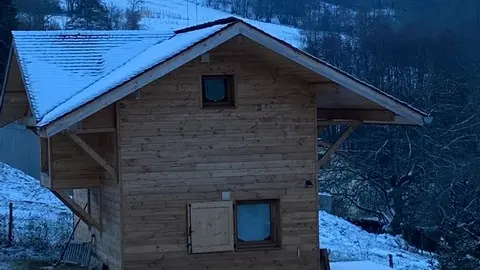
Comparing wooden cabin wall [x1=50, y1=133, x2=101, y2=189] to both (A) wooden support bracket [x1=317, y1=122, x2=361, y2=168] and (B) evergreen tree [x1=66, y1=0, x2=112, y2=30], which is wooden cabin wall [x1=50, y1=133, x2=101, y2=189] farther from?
(B) evergreen tree [x1=66, y1=0, x2=112, y2=30]

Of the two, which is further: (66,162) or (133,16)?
(133,16)

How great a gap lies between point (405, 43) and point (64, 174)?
45163 mm

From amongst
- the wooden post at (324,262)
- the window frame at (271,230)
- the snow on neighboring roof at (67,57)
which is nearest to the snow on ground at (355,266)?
the wooden post at (324,262)

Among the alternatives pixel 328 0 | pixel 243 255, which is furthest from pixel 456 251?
pixel 328 0

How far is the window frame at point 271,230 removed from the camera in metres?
15.7

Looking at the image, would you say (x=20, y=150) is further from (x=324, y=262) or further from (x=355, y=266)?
(x=324, y=262)

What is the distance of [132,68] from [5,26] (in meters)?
26.1

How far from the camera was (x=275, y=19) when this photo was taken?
11550 centimetres

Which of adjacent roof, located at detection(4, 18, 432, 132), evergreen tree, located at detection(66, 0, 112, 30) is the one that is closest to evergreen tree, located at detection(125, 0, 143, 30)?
evergreen tree, located at detection(66, 0, 112, 30)

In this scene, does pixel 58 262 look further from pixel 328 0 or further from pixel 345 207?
pixel 328 0

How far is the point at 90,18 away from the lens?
69938 mm

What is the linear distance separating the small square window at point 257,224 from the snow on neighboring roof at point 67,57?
12.4 feet

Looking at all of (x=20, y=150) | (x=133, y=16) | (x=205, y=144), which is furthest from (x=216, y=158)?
(x=133, y=16)

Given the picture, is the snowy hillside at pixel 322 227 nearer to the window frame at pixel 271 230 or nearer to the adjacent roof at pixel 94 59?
the adjacent roof at pixel 94 59
